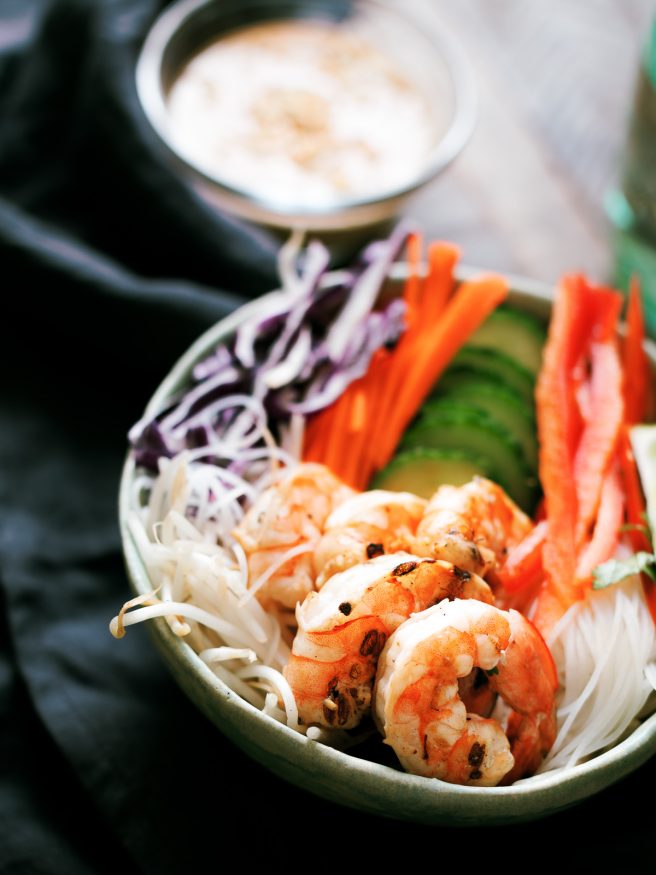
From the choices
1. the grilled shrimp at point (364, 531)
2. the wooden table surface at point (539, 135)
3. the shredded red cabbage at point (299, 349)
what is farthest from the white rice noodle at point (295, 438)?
the wooden table surface at point (539, 135)

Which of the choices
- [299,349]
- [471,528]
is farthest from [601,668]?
[299,349]

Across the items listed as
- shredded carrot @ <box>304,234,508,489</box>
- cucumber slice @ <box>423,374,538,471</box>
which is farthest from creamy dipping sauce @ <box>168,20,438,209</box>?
cucumber slice @ <box>423,374,538,471</box>

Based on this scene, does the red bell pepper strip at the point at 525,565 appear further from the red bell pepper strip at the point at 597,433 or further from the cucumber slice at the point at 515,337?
the cucumber slice at the point at 515,337

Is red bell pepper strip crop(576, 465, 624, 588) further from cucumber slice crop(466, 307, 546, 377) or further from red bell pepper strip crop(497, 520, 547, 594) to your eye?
cucumber slice crop(466, 307, 546, 377)

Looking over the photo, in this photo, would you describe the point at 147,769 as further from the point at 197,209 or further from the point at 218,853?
the point at 197,209

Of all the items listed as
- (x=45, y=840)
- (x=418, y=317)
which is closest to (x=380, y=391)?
(x=418, y=317)
